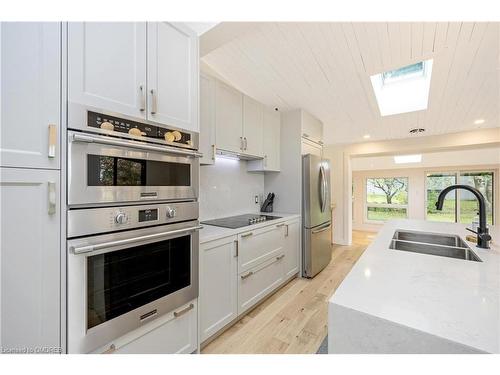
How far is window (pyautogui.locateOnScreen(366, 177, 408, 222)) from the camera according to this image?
6.62 meters

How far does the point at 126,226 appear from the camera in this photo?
3.51 feet

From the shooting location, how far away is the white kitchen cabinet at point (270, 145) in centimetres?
278

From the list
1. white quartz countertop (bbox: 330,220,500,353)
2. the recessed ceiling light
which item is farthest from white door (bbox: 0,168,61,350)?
the recessed ceiling light

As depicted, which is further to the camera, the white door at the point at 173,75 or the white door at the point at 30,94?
the white door at the point at 173,75

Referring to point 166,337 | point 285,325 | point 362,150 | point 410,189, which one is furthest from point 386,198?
point 166,337

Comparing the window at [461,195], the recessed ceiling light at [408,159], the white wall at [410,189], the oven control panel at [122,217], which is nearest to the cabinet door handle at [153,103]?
the oven control panel at [122,217]

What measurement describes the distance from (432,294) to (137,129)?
4.56ft

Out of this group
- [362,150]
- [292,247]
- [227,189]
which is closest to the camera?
[227,189]

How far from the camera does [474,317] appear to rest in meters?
0.57

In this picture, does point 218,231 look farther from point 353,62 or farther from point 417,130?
point 417,130

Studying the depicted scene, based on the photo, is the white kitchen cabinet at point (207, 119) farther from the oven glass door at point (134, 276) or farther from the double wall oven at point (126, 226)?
the oven glass door at point (134, 276)
